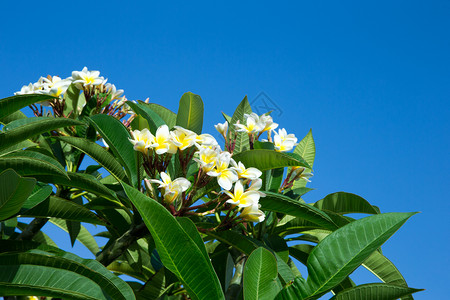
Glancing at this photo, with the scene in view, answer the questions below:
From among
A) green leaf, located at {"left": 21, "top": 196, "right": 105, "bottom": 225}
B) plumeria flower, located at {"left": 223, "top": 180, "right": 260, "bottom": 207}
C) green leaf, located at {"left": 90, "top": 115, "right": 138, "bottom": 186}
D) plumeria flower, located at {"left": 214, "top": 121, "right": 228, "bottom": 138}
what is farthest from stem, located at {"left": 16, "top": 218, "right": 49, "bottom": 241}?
plumeria flower, located at {"left": 223, "top": 180, "right": 260, "bottom": 207}

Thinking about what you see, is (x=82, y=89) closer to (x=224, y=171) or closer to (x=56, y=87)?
(x=56, y=87)

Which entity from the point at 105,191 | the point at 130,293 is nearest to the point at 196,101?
the point at 105,191

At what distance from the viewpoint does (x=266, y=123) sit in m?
2.20

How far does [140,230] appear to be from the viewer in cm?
176

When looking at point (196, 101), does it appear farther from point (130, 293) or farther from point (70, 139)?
point (130, 293)

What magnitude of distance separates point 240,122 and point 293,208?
753 mm

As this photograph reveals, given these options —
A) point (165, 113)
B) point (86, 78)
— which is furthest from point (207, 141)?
point (86, 78)

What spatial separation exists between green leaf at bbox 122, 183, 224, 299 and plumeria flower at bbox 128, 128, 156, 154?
39cm

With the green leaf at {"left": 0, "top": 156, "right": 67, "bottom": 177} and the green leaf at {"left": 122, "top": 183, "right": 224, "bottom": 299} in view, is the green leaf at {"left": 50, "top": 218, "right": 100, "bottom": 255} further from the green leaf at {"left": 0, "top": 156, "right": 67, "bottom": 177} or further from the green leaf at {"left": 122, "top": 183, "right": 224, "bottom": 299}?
the green leaf at {"left": 122, "top": 183, "right": 224, "bottom": 299}

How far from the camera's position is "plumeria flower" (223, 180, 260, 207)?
161cm

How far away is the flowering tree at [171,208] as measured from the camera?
1.37 m

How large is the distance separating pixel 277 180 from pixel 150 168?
68 centimetres

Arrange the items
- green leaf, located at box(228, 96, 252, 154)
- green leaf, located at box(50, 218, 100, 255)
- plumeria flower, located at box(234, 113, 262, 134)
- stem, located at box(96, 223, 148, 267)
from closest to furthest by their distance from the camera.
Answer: stem, located at box(96, 223, 148, 267) → plumeria flower, located at box(234, 113, 262, 134) → green leaf, located at box(228, 96, 252, 154) → green leaf, located at box(50, 218, 100, 255)

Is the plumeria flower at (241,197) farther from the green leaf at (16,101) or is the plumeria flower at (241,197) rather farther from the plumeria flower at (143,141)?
the green leaf at (16,101)
